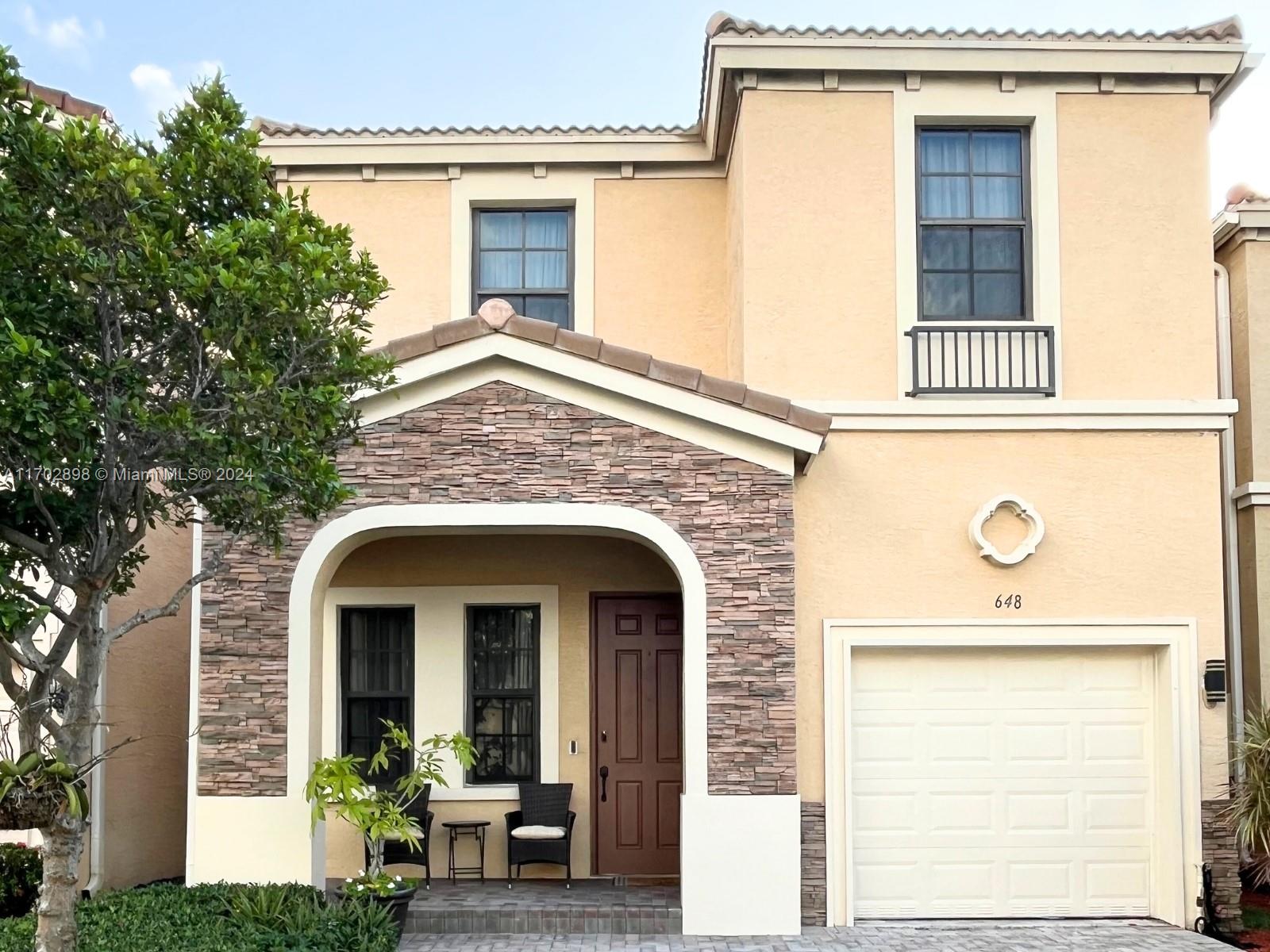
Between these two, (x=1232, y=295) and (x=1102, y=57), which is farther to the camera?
(x=1232, y=295)

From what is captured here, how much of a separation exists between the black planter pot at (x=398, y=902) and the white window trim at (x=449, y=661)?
2103 mm

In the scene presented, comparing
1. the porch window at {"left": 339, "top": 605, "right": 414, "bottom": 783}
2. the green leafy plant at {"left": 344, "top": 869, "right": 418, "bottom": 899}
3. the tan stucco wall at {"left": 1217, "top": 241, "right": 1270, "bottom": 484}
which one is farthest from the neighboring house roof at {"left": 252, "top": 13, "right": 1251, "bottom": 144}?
the green leafy plant at {"left": 344, "top": 869, "right": 418, "bottom": 899}

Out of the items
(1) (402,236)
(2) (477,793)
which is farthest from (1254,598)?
(1) (402,236)

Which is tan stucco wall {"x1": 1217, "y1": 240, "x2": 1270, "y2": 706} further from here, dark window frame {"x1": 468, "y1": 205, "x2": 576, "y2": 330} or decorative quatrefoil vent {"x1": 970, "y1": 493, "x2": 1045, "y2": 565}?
dark window frame {"x1": 468, "y1": 205, "x2": 576, "y2": 330}

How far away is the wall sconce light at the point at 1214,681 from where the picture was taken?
33.4 ft

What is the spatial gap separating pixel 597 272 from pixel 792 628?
4.40m

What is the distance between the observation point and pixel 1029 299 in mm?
10750

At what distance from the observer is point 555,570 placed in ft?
38.7

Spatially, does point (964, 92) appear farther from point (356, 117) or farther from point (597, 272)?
point (356, 117)

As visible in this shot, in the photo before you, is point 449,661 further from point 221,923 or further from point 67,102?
point 67,102

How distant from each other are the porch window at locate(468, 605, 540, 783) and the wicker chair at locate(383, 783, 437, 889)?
57 cm

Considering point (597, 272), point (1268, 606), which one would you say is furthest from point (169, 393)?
point (1268, 606)

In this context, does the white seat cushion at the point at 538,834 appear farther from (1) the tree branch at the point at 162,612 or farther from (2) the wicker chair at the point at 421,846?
(1) the tree branch at the point at 162,612

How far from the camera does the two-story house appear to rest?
9.68 metres
